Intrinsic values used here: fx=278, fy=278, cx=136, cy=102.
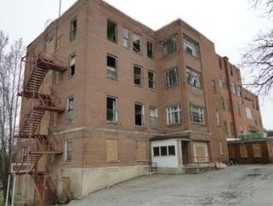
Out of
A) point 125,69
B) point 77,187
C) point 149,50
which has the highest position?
point 149,50

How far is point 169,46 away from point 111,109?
10.7 meters

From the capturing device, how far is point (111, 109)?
80.1ft

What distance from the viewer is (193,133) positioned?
26.6m

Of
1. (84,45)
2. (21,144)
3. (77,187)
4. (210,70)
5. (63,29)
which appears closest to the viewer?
(77,187)

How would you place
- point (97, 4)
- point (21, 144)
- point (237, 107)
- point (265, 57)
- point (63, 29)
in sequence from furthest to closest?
point (237, 107) → point (21, 144) → point (63, 29) → point (97, 4) → point (265, 57)

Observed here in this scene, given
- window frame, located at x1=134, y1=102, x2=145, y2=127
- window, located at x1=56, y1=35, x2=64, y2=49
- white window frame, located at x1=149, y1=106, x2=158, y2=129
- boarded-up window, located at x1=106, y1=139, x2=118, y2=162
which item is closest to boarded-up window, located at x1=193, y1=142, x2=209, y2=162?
white window frame, located at x1=149, y1=106, x2=158, y2=129

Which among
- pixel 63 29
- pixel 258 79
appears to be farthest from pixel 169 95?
pixel 258 79

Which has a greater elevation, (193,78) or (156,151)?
(193,78)

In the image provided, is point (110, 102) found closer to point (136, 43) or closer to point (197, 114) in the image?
point (136, 43)

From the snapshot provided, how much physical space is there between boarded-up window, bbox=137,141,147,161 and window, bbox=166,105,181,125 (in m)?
3.87

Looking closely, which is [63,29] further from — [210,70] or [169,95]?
[210,70]

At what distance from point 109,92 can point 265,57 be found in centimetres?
1441

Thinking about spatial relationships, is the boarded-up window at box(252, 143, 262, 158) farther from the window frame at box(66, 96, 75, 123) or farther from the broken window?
the window frame at box(66, 96, 75, 123)

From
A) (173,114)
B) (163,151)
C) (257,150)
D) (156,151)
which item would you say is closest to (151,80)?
(173,114)
